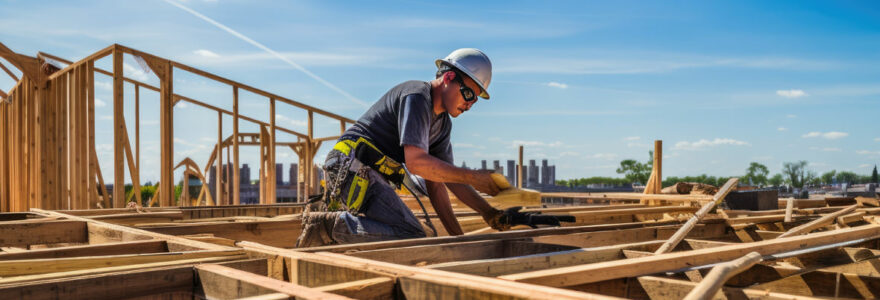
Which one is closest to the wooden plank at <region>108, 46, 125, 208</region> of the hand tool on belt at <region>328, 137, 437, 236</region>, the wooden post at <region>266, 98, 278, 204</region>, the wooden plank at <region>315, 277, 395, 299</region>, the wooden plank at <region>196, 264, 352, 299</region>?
the wooden post at <region>266, 98, 278, 204</region>

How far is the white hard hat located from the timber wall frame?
23.8 ft

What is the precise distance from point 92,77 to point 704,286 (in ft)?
33.1

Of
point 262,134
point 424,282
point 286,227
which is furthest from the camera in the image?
point 262,134

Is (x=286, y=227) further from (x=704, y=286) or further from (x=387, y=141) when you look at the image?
(x=704, y=286)

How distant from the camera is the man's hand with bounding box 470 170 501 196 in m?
3.07

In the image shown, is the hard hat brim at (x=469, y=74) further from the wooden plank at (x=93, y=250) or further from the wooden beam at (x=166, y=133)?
the wooden beam at (x=166, y=133)

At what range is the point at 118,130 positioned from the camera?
30.6ft

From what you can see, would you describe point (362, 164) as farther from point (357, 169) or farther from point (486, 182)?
point (486, 182)

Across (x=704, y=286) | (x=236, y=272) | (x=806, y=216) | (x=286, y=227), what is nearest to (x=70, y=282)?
(x=236, y=272)

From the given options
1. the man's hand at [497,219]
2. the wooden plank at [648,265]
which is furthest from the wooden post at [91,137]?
the wooden plank at [648,265]

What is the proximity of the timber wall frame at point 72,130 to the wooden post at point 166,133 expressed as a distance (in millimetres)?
14

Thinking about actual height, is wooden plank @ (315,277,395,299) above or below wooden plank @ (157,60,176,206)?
below

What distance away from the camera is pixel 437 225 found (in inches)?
203

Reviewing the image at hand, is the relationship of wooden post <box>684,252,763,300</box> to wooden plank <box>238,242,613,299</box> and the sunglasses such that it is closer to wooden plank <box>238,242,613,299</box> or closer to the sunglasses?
wooden plank <box>238,242,613,299</box>
